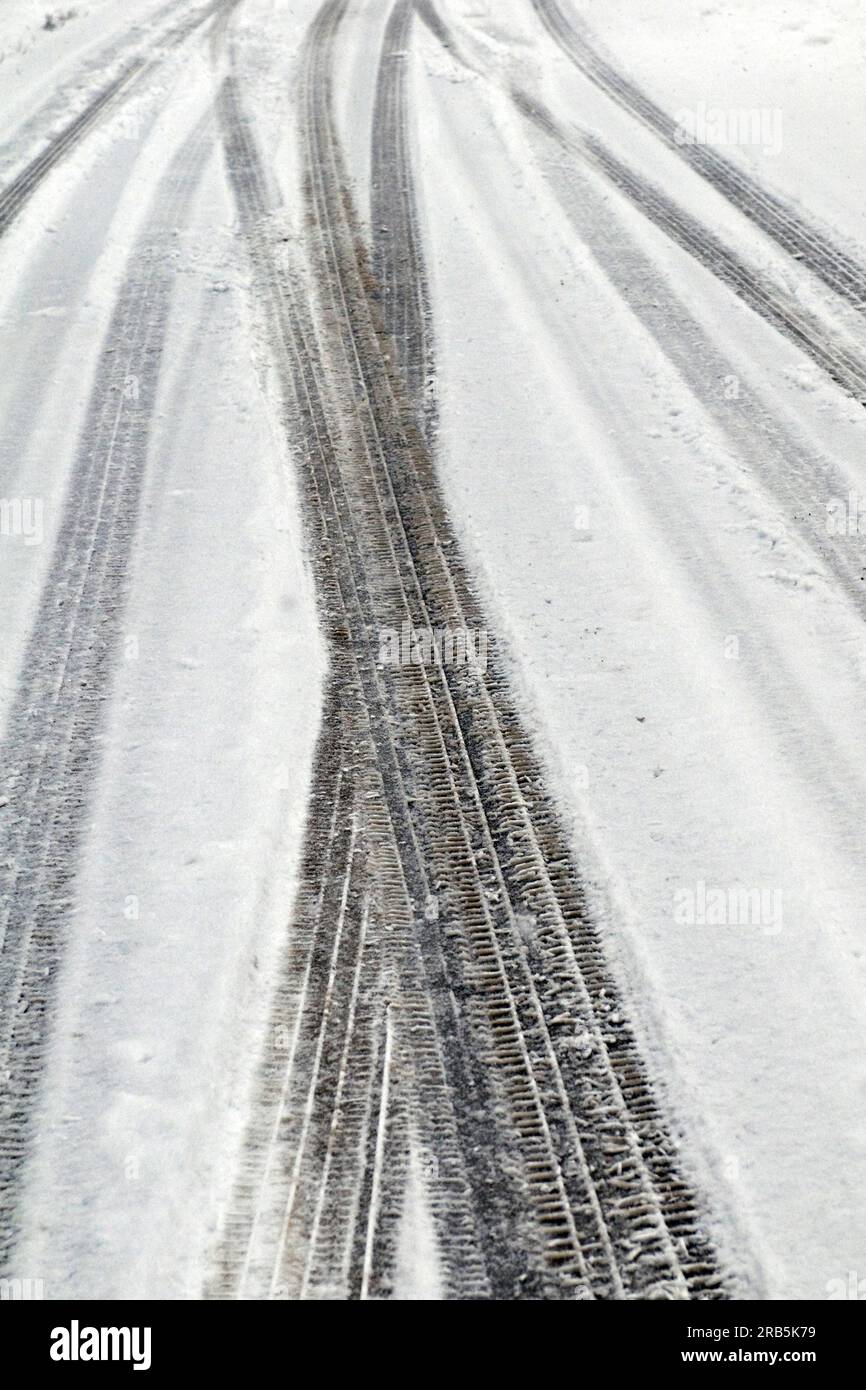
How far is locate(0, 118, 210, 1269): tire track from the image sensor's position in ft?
15.4

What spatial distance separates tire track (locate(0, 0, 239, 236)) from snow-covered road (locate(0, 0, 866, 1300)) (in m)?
0.16

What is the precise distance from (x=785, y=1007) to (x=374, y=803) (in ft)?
7.07

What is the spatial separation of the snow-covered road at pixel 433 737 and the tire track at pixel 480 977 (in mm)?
19

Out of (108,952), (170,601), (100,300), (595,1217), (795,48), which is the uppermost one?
(795,48)

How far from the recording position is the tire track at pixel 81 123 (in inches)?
498

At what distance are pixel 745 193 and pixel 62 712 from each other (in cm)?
1015

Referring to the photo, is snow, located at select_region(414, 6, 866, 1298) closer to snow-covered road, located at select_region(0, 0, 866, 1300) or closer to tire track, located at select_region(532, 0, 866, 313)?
snow-covered road, located at select_region(0, 0, 866, 1300)

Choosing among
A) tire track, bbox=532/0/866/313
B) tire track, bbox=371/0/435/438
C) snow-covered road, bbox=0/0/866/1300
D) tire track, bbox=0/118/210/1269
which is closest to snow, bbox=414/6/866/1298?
snow-covered road, bbox=0/0/866/1300

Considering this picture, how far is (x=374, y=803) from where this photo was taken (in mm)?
5770

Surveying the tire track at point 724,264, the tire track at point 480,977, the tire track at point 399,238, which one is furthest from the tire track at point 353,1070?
the tire track at point 724,264

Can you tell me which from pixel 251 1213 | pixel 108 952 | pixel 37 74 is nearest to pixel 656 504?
pixel 108 952

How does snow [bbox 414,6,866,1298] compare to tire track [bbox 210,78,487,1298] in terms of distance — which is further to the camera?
snow [bbox 414,6,866,1298]

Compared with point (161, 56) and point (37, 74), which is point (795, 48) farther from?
point (37, 74)

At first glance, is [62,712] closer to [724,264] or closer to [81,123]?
[724,264]
